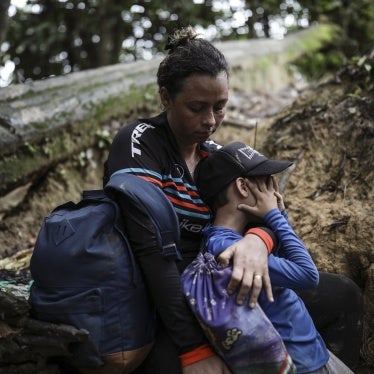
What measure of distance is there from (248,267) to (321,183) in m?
2.05

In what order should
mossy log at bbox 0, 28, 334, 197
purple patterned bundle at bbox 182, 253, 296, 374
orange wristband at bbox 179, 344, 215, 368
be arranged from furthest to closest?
mossy log at bbox 0, 28, 334, 197 → orange wristband at bbox 179, 344, 215, 368 → purple patterned bundle at bbox 182, 253, 296, 374

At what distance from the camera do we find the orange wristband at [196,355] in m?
2.31

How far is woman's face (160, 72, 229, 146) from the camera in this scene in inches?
107

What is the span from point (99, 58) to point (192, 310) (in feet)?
28.6

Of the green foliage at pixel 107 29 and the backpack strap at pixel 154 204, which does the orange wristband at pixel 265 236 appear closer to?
the backpack strap at pixel 154 204

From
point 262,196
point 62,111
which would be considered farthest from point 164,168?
point 62,111

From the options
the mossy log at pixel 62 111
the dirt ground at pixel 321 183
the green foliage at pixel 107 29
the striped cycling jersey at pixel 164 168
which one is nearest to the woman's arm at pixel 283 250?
the striped cycling jersey at pixel 164 168

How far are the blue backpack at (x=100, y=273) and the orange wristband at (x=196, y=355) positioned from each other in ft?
0.67

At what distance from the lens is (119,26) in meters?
10.3

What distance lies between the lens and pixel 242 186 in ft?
8.76

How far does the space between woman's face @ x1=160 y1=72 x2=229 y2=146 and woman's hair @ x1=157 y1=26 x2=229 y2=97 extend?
32 millimetres

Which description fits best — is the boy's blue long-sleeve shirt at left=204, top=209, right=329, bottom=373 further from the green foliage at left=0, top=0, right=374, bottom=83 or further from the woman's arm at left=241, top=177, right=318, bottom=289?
the green foliage at left=0, top=0, right=374, bottom=83

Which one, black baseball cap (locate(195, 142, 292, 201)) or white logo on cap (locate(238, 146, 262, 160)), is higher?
white logo on cap (locate(238, 146, 262, 160))

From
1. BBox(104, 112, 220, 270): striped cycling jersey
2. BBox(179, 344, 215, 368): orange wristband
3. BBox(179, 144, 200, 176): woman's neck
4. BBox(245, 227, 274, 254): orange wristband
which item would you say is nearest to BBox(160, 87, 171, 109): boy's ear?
BBox(104, 112, 220, 270): striped cycling jersey
